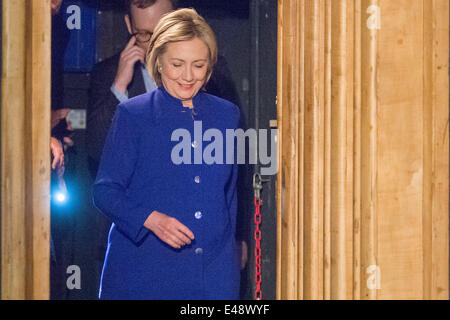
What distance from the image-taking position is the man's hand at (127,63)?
2.09 metres

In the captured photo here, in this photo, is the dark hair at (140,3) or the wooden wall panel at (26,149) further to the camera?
the dark hair at (140,3)

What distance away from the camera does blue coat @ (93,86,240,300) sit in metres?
2.07

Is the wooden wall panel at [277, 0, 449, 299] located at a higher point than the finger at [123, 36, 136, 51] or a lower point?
lower

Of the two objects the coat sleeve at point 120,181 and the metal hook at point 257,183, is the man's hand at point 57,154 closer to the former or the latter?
the coat sleeve at point 120,181

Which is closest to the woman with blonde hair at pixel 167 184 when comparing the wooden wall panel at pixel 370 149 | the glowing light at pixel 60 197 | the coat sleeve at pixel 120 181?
the coat sleeve at pixel 120 181

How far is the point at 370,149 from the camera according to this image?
205 cm

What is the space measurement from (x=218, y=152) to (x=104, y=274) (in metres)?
0.60

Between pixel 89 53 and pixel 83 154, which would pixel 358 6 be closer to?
pixel 89 53

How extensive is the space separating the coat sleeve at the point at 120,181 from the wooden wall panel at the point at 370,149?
560 millimetres

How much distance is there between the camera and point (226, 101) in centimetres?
212

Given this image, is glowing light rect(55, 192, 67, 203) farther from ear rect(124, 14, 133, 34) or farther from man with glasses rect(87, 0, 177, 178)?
ear rect(124, 14, 133, 34)

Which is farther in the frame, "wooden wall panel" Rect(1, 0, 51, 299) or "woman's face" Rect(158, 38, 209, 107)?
"woman's face" Rect(158, 38, 209, 107)

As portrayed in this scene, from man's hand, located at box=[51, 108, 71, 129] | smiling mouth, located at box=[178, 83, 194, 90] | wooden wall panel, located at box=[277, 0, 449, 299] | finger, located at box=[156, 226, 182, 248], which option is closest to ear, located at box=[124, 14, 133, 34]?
smiling mouth, located at box=[178, 83, 194, 90]
